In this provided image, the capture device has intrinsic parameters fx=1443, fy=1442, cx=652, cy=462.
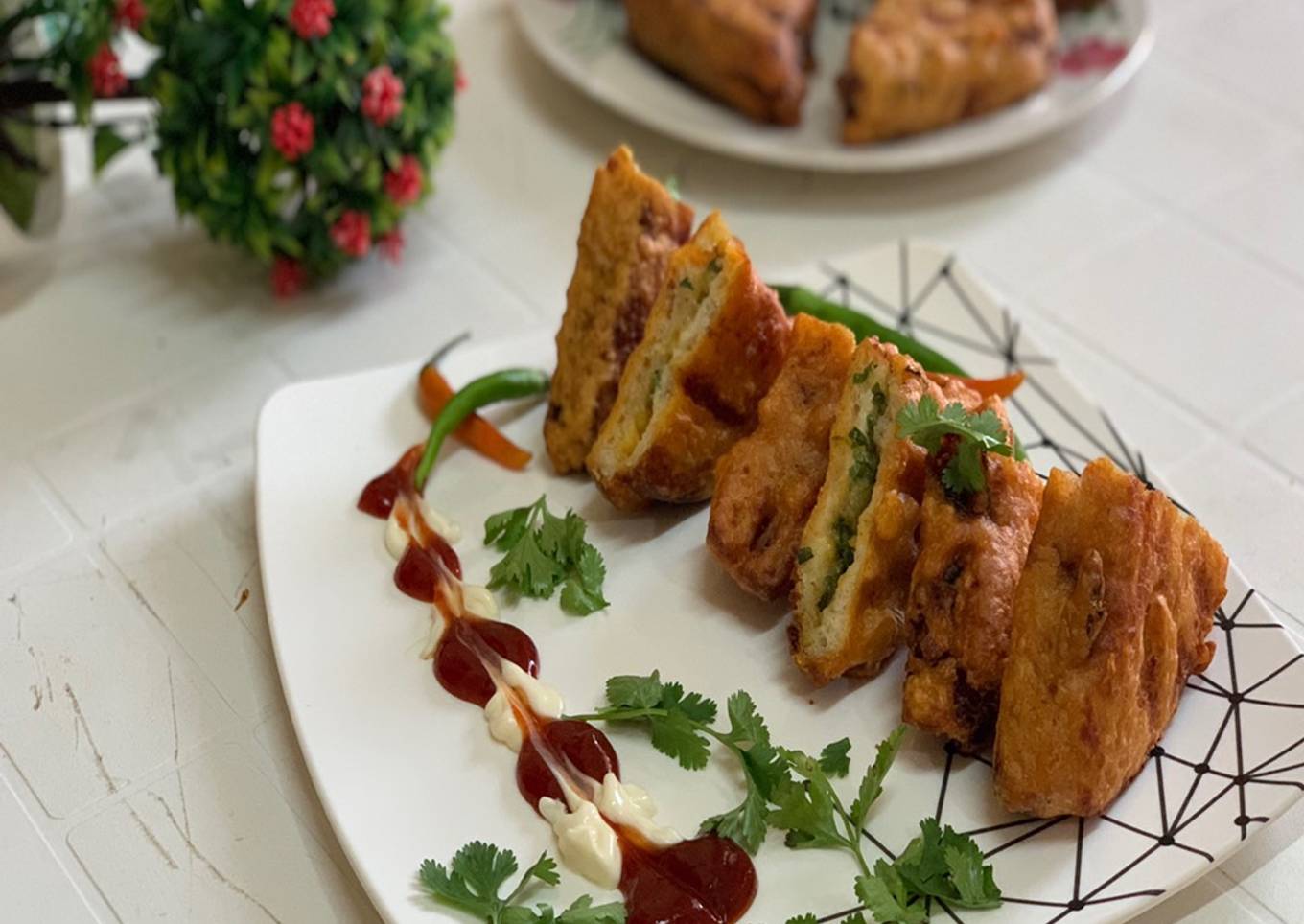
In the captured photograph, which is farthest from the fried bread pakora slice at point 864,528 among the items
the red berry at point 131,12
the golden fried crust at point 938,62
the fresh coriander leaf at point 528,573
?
the red berry at point 131,12

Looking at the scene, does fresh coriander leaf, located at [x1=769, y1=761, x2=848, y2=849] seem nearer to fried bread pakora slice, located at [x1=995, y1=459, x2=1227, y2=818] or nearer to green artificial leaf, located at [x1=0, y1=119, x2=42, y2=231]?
fried bread pakora slice, located at [x1=995, y1=459, x2=1227, y2=818]

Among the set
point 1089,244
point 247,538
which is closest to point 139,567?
point 247,538

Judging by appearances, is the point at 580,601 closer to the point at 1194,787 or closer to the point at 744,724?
the point at 744,724

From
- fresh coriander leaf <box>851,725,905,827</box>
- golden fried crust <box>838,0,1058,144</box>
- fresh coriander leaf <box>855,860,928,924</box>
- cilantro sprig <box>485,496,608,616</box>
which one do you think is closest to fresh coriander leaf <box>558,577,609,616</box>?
cilantro sprig <box>485,496,608,616</box>

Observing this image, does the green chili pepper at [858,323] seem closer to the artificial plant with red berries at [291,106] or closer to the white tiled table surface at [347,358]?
the white tiled table surface at [347,358]

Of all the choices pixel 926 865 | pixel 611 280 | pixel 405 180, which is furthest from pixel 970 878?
pixel 405 180
